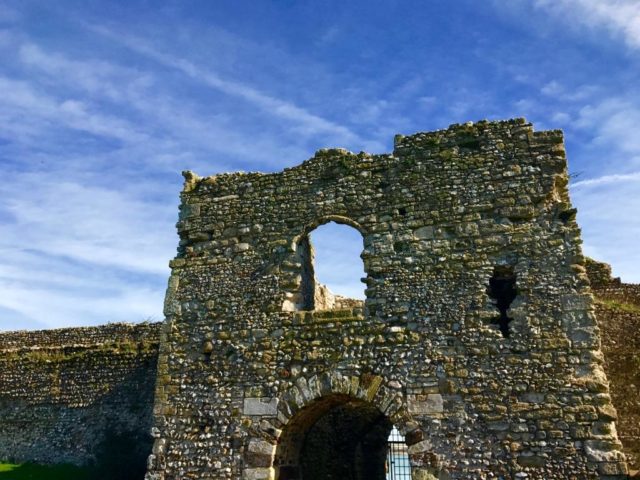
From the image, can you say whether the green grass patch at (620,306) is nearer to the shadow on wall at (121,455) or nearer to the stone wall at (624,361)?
the stone wall at (624,361)

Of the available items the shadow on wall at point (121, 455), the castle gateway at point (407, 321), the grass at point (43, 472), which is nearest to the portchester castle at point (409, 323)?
the castle gateway at point (407, 321)

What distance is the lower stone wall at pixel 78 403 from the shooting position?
654 inches

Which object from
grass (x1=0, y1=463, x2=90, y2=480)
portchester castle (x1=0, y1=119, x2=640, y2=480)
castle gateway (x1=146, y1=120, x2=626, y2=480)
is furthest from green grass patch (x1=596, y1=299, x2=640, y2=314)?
grass (x1=0, y1=463, x2=90, y2=480)

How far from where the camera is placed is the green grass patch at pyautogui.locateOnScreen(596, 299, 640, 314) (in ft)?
49.8

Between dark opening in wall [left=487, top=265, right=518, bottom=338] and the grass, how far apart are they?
36.8 feet

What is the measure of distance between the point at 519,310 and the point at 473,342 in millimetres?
919

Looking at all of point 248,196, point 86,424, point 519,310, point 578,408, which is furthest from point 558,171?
point 86,424

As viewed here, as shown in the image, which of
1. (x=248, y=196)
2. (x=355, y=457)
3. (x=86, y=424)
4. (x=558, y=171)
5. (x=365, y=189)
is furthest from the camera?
(x=86, y=424)

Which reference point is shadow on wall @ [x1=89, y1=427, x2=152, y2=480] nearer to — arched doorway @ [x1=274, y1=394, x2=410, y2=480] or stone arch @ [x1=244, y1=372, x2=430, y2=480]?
arched doorway @ [x1=274, y1=394, x2=410, y2=480]

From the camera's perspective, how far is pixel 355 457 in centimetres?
1530

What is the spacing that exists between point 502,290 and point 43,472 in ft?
42.3

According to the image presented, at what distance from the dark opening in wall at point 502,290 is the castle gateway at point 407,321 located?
3 centimetres

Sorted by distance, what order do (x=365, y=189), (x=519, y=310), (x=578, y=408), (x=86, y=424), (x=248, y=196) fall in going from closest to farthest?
(x=578, y=408), (x=519, y=310), (x=365, y=189), (x=248, y=196), (x=86, y=424)

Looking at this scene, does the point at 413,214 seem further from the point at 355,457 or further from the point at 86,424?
the point at 86,424
